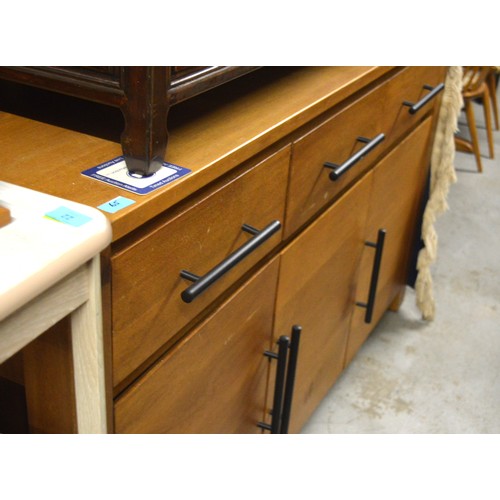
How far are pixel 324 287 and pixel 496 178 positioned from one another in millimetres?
1617

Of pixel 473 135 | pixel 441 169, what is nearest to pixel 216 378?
pixel 441 169

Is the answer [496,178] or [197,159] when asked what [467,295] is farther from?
[197,159]

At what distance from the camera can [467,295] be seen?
69.4 inches

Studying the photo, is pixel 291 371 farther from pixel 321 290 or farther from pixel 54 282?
pixel 54 282

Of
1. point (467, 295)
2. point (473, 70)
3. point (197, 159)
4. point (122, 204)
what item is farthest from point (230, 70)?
point (473, 70)

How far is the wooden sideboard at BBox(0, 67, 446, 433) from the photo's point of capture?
0.58 metres

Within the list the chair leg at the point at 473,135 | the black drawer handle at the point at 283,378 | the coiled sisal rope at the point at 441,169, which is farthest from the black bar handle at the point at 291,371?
the chair leg at the point at 473,135

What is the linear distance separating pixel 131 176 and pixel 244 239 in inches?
7.1

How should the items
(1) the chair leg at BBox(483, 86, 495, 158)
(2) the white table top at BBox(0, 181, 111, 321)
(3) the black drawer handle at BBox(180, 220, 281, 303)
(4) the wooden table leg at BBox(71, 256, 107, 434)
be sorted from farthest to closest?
(1) the chair leg at BBox(483, 86, 495, 158)
(3) the black drawer handle at BBox(180, 220, 281, 303)
(4) the wooden table leg at BBox(71, 256, 107, 434)
(2) the white table top at BBox(0, 181, 111, 321)

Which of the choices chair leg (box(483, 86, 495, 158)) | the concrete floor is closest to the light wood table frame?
the concrete floor

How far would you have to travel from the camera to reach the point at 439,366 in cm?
151

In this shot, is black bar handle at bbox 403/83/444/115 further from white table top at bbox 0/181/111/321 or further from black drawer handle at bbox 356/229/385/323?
white table top at bbox 0/181/111/321

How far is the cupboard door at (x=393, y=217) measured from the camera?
1.18 metres

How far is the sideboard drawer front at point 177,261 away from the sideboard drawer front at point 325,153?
0.18ft
